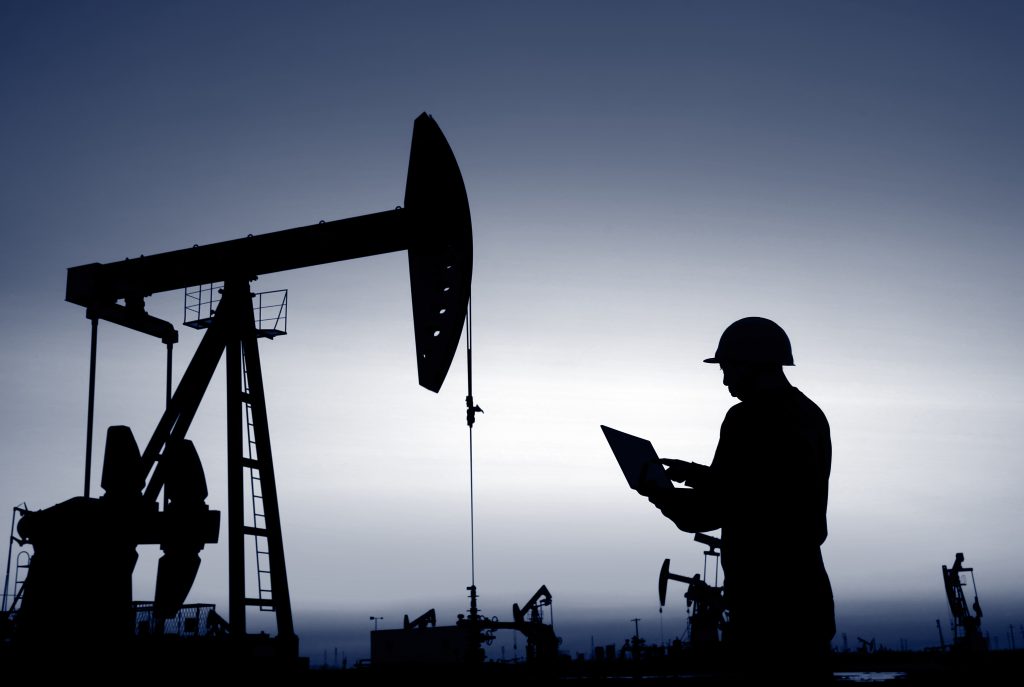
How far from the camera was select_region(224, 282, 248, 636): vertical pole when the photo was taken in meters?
13.2

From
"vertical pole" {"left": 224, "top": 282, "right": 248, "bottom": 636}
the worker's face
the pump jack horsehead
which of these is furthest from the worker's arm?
"vertical pole" {"left": 224, "top": 282, "right": 248, "bottom": 636}

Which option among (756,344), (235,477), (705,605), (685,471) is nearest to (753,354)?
(756,344)

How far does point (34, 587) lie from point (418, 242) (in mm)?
6789

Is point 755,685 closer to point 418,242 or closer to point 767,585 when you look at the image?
point 767,585

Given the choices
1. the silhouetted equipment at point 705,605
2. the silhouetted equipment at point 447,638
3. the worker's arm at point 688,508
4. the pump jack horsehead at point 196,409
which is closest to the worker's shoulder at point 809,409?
the worker's arm at point 688,508

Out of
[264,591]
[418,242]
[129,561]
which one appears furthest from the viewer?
[264,591]

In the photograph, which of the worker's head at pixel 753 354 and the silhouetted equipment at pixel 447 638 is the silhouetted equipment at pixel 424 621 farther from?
the worker's head at pixel 753 354

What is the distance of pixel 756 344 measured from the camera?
3.76 m

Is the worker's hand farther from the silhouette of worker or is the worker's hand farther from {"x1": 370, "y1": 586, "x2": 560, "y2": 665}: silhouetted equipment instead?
{"x1": 370, "y1": 586, "x2": 560, "y2": 665}: silhouetted equipment

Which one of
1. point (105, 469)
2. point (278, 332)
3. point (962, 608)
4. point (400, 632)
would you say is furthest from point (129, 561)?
point (962, 608)

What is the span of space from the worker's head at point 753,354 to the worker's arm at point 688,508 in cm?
52

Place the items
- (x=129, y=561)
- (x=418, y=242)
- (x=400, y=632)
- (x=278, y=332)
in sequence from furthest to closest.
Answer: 1. (x=400, y=632)
2. (x=278, y=332)
3. (x=418, y=242)
4. (x=129, y=561)

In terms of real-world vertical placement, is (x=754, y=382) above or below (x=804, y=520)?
above

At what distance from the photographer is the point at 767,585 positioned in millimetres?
3326
